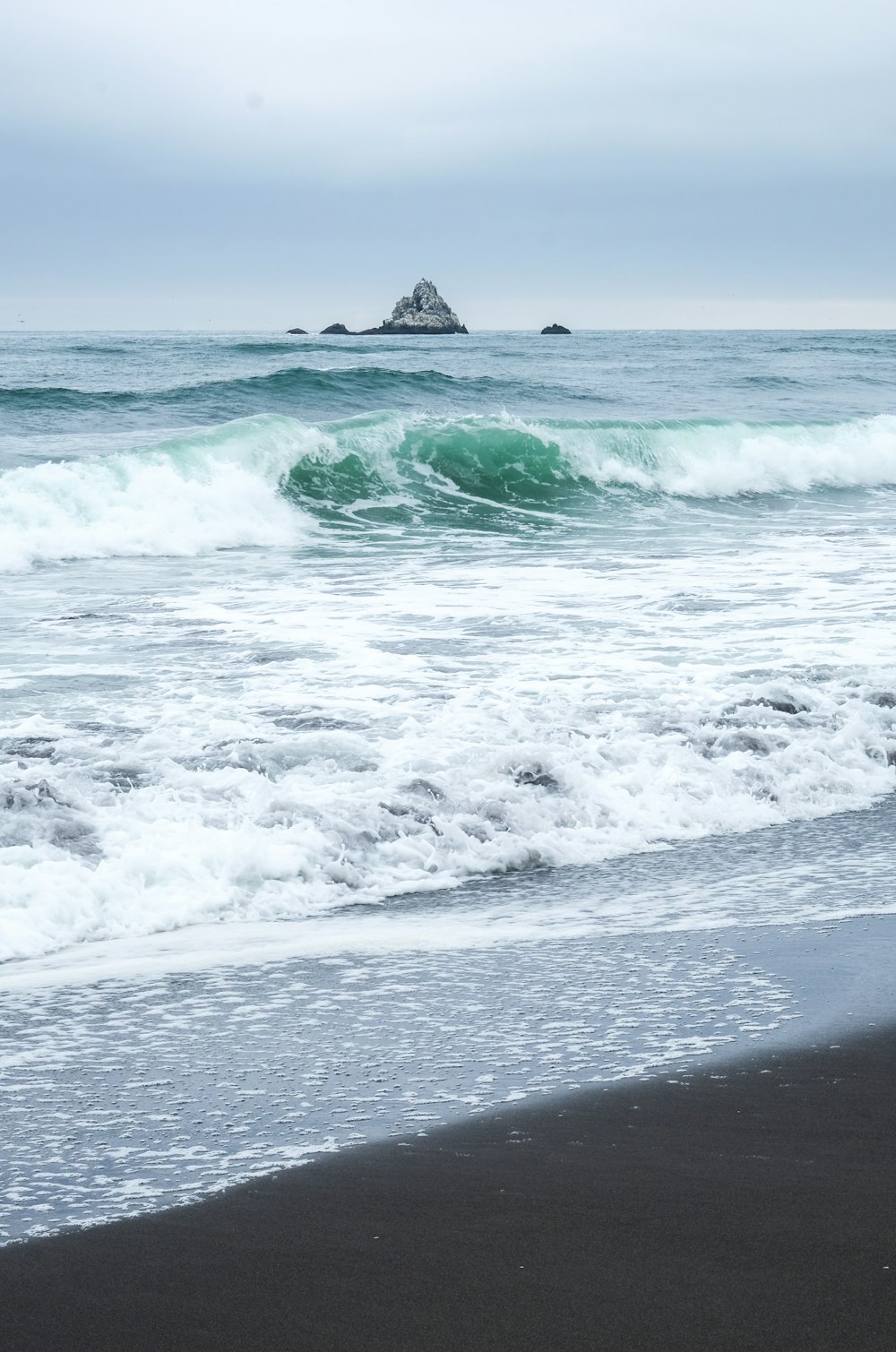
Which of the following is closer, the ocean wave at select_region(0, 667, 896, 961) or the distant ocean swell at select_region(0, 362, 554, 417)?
the ocean wave at select_region(0, 667, 896, 961)

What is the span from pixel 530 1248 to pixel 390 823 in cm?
243

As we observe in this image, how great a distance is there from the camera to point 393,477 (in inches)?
673

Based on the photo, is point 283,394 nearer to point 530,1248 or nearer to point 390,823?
point 390,823

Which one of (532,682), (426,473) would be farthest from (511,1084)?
(426,473)

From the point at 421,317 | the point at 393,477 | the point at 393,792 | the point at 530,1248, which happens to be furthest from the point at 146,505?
the point at 421,317

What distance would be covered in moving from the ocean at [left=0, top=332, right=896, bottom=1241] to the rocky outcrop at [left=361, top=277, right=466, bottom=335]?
63654 millimetres

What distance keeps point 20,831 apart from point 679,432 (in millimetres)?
17157

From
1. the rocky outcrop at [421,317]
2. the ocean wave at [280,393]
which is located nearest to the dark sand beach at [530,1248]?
the ocean wave at [280,393]

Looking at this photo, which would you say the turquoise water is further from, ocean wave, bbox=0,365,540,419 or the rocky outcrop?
the rocky outcrop

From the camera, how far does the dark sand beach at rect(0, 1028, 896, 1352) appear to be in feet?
6.08

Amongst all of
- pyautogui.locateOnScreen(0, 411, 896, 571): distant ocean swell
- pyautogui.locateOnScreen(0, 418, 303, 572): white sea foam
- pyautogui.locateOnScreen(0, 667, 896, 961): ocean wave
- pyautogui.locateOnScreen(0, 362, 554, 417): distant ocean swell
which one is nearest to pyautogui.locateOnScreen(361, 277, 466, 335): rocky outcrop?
pyautogui.locateOnScreen(0, 362, 554, 417): distant ocean swell

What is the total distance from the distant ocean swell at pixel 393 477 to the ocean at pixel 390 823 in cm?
23

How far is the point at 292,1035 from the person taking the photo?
9.61 feet

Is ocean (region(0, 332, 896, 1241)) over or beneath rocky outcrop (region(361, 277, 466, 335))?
beneath
